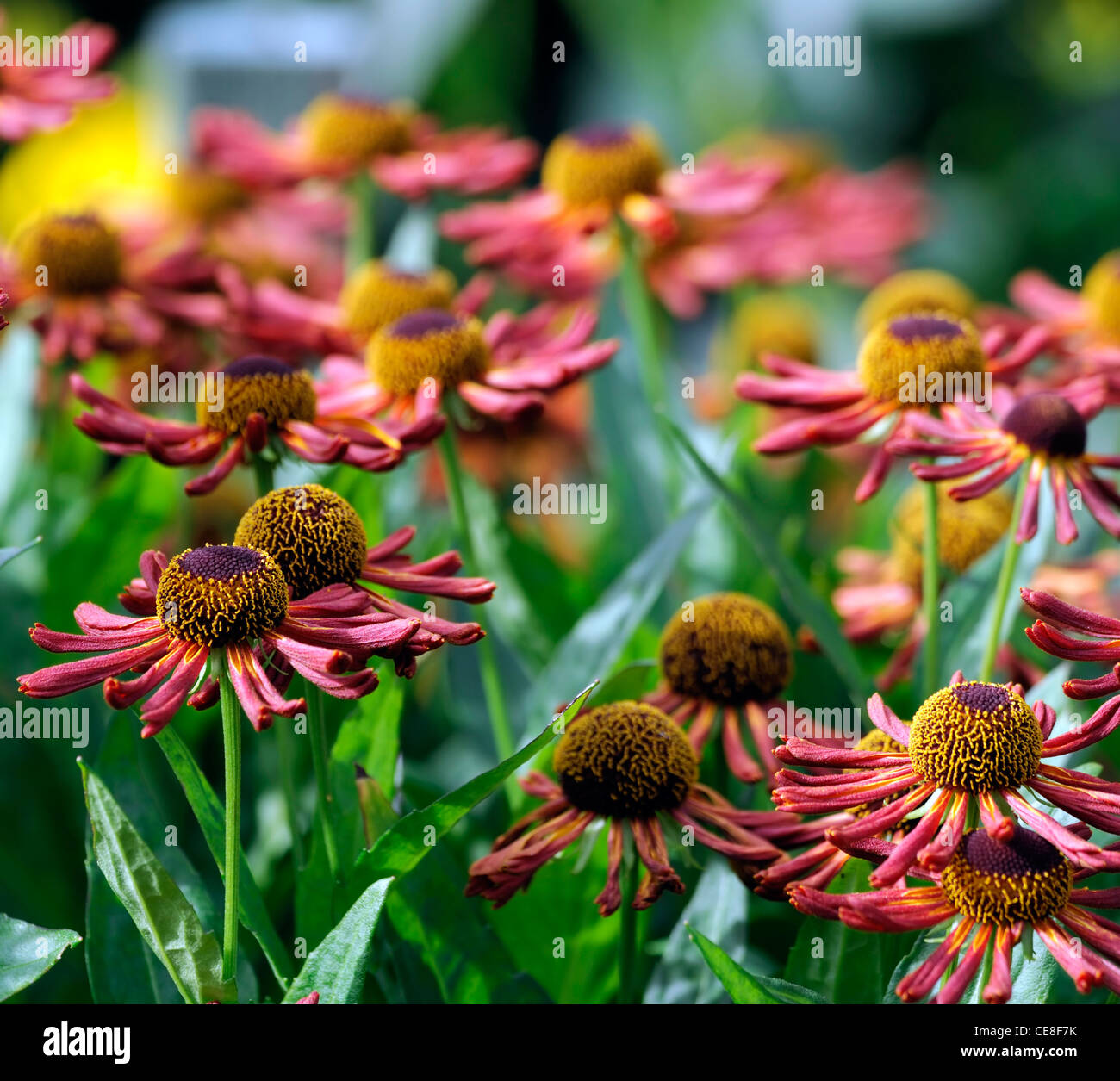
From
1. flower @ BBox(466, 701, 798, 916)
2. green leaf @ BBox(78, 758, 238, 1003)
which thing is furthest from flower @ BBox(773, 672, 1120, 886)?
green leaf @ BBox(78, 758, 238, 1003)

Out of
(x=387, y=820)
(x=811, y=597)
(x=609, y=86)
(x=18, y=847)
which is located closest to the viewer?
(x=387, y=820)

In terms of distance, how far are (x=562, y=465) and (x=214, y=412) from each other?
0.91m

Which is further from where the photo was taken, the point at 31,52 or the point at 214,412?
the point at 31,52

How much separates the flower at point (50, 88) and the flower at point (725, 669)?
0.73 metres

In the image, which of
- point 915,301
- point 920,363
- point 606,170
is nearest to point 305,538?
point 920,363

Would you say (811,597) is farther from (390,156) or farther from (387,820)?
(390,156)

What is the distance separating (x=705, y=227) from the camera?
1789 mm

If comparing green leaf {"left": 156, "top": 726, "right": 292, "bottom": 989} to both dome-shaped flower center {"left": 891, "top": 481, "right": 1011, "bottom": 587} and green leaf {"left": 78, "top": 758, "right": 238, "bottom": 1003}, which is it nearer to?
green leaf {"left": 78, "top": 758, "right": 238, "bottom": 1003}

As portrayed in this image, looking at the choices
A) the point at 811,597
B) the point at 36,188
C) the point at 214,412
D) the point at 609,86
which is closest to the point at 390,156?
the point at 214,412

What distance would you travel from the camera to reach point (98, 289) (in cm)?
128

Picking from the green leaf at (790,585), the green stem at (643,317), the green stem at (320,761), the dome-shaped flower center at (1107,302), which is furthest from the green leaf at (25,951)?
the dome-shaped flower center at (1107,302)

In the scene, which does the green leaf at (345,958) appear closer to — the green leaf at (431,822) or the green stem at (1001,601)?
the green leaf at (431,822)

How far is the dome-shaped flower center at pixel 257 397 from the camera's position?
91cm

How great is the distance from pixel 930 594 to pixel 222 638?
487mm
